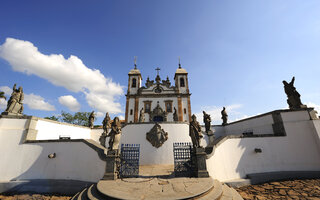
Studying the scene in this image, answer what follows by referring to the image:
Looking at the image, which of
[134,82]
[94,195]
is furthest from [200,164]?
[134,82]

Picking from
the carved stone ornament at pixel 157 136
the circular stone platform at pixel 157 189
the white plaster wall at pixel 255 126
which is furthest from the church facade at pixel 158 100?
the circular stone platform at pixel 157 189

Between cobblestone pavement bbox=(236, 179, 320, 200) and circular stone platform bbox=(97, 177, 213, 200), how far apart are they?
2.22m

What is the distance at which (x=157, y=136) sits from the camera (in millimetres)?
9891

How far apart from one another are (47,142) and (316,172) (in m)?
15.3

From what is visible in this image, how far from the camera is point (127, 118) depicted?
23219 mm

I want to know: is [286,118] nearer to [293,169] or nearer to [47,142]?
[293,169]

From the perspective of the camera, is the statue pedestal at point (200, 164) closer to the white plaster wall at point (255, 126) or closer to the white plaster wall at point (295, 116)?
the white plaster wall at point (255, 126)

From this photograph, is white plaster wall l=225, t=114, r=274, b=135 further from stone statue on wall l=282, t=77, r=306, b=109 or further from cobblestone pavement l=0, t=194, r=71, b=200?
cobblestone pavement l=0, t=194, r=71, b=200

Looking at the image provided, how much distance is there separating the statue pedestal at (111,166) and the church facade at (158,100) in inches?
621

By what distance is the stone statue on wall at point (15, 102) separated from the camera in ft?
25.3

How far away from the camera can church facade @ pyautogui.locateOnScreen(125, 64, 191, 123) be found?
22.8m

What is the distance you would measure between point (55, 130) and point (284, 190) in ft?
46.1

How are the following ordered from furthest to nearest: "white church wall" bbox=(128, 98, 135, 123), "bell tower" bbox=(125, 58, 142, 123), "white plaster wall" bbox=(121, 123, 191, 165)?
1. "bell tower" bbox=(125, 58, 142, 123)
2. "white church wall" bbox=(128, 98, 135, 123)
3. "white plaster wall" bbox=(121, 123, 191, 165)

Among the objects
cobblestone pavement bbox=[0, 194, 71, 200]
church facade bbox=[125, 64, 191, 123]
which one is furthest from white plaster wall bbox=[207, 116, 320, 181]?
church facade bbox=[125, 64, 191, 123]
